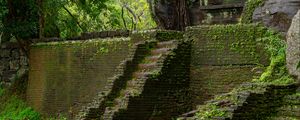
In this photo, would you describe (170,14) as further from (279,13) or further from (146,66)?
(279,13)

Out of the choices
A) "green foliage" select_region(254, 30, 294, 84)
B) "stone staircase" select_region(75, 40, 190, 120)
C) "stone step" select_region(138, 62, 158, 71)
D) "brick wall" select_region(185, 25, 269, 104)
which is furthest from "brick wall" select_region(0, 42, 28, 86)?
"green foliage" select_region(254, 30, 294, 84)

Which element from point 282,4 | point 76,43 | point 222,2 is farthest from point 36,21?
point 282,4

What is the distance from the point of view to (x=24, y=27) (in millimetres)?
17531

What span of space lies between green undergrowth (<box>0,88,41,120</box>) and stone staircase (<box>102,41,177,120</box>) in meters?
4.92

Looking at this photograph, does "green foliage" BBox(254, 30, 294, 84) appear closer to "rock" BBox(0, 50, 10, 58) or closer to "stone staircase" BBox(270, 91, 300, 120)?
"stone staircase" BBox(270, 91, 300, 120)

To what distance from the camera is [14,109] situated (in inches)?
674

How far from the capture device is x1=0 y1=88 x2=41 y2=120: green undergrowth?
1642 cm

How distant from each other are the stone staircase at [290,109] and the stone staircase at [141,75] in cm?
327

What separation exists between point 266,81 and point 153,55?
9.61 ft

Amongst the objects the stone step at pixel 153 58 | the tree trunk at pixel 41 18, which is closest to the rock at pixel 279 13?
the stone step at pixel 153 58

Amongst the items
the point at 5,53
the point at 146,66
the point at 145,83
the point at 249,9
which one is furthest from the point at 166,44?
the point at 5,53

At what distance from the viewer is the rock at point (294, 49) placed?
31.2ft

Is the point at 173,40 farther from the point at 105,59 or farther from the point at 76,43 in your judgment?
the point at 76,43

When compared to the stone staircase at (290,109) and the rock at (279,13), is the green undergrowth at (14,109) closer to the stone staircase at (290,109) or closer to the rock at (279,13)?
the rock at (279,13)
